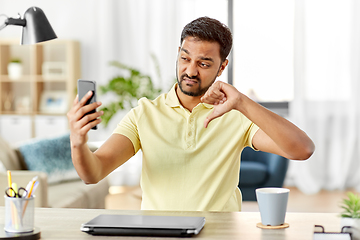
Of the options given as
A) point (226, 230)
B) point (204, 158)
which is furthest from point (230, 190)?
point (226, 230)

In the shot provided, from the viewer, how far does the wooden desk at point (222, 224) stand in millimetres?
1045

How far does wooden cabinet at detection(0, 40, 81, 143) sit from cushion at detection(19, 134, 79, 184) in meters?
1.88

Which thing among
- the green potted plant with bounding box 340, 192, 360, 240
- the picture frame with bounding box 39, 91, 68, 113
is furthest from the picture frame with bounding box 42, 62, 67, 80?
the green potted plant with bounding box 340, 192, 360, 240

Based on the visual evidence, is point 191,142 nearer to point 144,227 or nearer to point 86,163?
point 86,163

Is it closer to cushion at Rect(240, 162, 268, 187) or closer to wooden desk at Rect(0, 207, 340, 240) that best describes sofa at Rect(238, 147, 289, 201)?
cushion at Rect(240, 162, 268, 187)

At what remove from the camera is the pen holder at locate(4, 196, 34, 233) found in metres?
1.04

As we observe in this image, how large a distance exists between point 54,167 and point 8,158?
322 mm

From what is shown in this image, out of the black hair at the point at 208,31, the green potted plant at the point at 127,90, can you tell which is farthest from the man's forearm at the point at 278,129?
the green potted plant at the point at 127,90

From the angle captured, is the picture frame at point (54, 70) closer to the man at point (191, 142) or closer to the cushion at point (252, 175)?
the cushion at point (252, 175)

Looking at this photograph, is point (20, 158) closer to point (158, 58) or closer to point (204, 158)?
point (204, 158)

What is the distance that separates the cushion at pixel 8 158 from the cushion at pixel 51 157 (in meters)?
0.07

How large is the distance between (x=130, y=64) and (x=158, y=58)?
34 cm

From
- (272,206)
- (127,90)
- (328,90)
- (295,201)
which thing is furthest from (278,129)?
(328,90)

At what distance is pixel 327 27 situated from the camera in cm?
488
